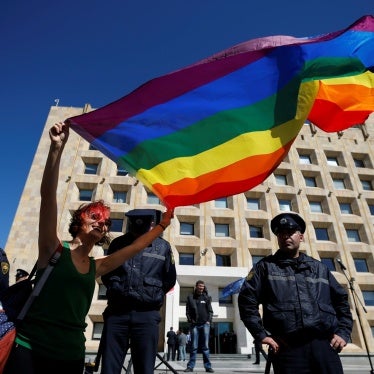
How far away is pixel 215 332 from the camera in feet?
74.7

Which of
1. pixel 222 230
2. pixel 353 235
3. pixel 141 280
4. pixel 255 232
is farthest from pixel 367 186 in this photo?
pixel 141 280

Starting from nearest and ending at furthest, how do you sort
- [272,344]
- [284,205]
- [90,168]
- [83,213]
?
[83,213]
[272,344]
[284,205]
[90,168]

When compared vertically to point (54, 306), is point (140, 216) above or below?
above

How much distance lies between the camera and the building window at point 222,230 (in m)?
Result: 27.0

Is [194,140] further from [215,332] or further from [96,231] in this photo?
[215,332]

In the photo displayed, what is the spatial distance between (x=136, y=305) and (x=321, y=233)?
28.1m

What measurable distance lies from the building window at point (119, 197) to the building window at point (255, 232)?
38.4ft

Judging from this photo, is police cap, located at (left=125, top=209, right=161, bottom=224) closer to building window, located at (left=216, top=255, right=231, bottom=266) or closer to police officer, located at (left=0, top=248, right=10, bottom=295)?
police officer, located at (left=0, top=248, right=10, bottom=295)

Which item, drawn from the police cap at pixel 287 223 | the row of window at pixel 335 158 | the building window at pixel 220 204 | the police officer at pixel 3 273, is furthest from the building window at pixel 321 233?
the police officer at pixel 3 273

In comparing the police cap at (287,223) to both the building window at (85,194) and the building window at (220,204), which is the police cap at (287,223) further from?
the building window at (85,194)

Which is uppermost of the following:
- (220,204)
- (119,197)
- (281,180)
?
(281,180)

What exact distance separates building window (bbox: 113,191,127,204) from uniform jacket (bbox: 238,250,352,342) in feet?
85.5

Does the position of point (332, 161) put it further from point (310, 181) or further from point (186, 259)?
point (186, 259)

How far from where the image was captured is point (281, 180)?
101 ft
